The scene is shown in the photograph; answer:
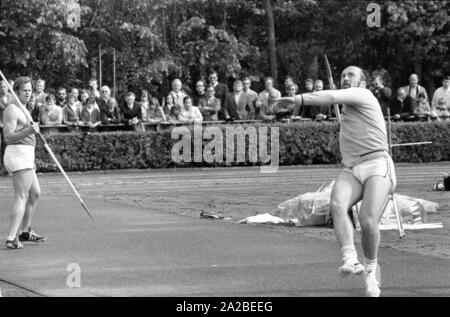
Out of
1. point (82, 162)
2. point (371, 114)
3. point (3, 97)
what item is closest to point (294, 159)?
point (82, 162)

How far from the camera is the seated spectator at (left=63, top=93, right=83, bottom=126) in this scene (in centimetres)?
2911

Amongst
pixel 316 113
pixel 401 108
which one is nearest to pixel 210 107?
pixel 316 113

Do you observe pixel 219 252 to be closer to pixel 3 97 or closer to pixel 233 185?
pixel 233 185

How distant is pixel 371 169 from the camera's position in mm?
10453

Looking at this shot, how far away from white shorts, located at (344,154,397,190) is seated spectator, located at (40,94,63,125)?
62.5 feet

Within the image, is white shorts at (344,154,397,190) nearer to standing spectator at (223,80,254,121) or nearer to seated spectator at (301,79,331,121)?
standing spectator at (223,80,254,121)

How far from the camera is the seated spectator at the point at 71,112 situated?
2911 cm

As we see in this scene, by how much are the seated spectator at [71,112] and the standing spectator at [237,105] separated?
3.50m

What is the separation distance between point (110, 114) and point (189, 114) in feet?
6.45

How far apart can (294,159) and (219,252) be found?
56.4 feet

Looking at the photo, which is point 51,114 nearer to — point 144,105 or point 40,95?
point 40,95

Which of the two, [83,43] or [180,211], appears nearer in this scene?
[180,211]

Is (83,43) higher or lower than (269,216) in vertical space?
higher

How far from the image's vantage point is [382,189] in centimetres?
1038
